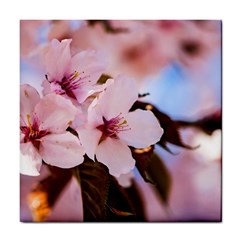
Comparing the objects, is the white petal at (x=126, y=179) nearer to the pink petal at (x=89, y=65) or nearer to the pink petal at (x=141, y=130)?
the pink petal at (x=141, y=130)

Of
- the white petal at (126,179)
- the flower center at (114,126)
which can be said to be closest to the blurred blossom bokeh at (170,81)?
the white petal at (126,179)

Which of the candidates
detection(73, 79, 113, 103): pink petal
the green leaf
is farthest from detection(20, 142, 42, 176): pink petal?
detection(73, 79, 113, 103): pink petal

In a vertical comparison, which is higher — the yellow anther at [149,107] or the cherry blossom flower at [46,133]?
the yellow anther at [149,107]

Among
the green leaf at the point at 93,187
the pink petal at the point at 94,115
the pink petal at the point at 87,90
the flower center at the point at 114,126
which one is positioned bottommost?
the green leaf at the point at 93,187

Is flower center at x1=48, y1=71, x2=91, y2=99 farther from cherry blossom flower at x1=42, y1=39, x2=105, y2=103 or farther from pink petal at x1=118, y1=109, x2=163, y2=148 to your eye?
pink petal at x1=118, y1=109, x2=163, y2=148

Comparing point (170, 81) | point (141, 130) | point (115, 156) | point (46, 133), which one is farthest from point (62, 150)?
point (170, 81)

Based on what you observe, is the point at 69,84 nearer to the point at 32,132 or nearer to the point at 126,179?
the point at 32,132
